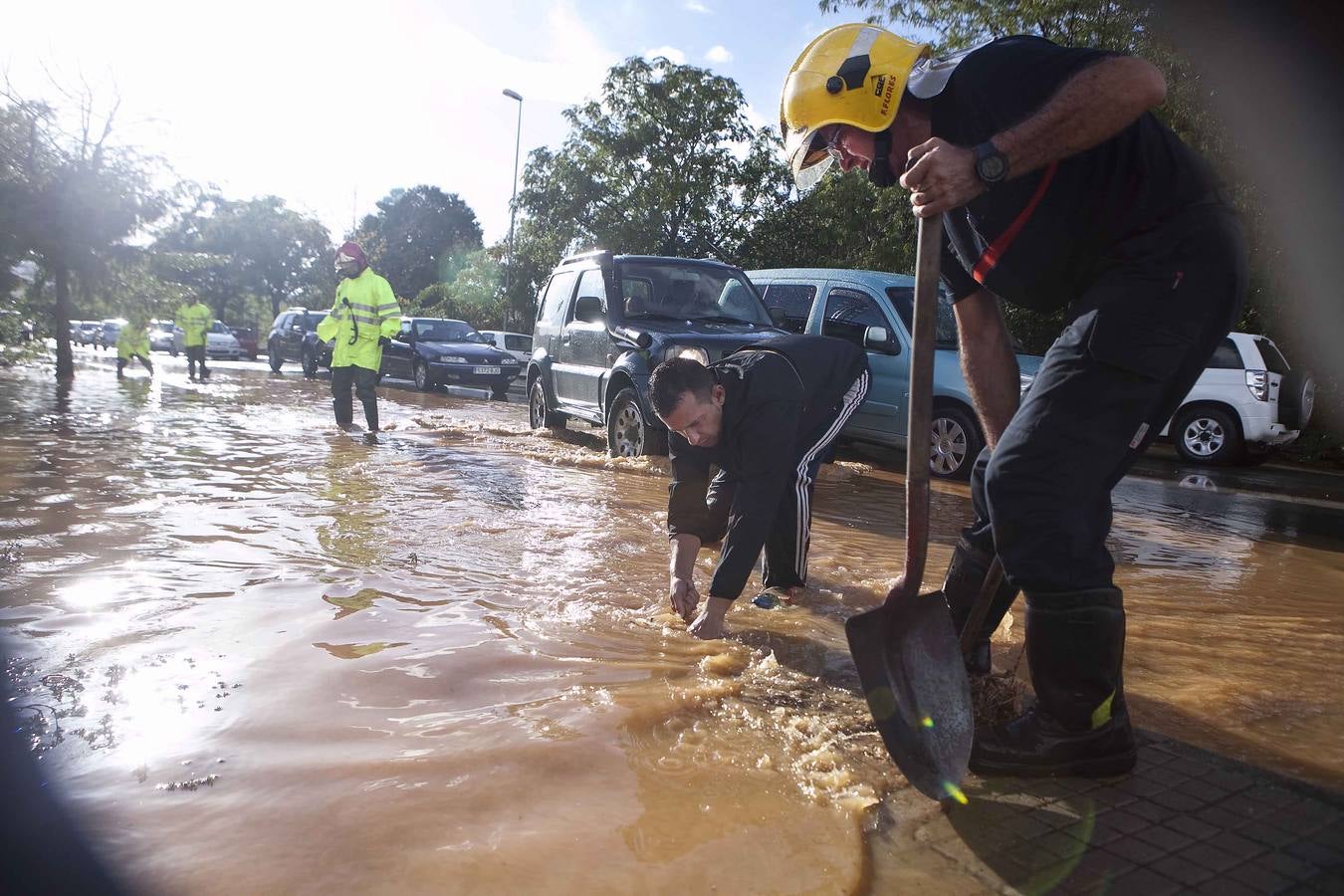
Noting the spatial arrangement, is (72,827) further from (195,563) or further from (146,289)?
(146,289)

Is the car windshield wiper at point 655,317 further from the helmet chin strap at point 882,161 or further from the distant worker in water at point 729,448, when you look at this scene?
the helmet chin strap at point 882,161

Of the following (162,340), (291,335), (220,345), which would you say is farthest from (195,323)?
(162,340)

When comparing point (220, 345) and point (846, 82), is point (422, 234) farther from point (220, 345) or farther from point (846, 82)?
point (846, 82)

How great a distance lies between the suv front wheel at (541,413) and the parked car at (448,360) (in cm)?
826

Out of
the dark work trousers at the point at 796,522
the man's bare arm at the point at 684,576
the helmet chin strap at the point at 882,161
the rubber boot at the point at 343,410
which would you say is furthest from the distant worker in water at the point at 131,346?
the helmet chin strap at the point at 882,161

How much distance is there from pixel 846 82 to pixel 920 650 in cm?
143

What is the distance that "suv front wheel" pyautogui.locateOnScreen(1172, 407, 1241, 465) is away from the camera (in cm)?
1180

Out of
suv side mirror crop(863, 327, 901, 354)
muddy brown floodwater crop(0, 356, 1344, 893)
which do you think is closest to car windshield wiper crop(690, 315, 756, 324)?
suv side mirror crop(863, 327, 901, 354)

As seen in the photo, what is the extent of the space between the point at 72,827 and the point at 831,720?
1843 mm

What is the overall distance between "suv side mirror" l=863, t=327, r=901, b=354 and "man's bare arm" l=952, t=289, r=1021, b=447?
5.73 metres

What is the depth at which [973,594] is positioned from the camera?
2.90 meters

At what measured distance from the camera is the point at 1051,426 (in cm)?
223

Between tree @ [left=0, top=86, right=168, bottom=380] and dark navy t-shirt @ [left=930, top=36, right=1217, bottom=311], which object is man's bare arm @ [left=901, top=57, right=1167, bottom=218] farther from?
tree @ [left=0, top=86, right=168, bottom=380]

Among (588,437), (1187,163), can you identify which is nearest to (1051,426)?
(1187,163)
